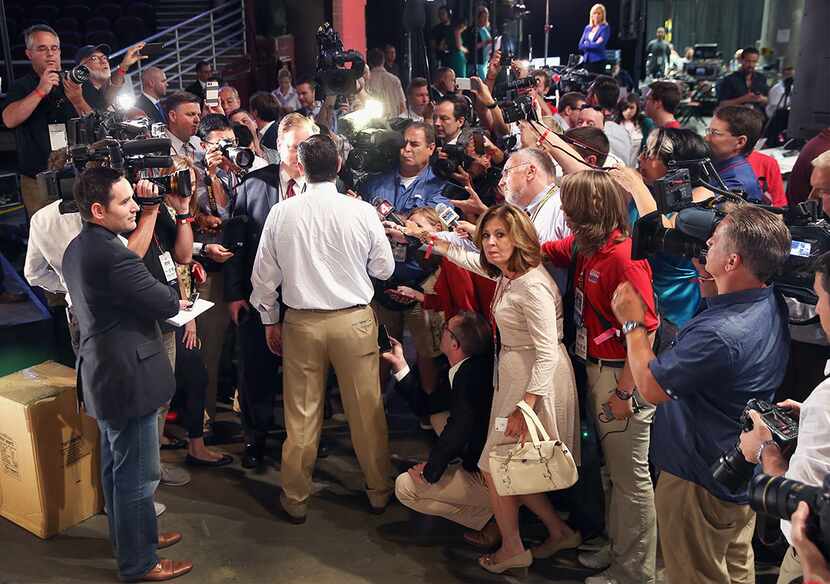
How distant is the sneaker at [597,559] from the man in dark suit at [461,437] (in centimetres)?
39

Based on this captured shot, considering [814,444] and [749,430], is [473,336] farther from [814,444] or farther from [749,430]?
[814,444]

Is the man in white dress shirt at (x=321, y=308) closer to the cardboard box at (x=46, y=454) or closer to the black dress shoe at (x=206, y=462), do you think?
the black dress shoe at (x=206, y=462)

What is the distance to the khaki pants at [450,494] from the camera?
311 centimetres

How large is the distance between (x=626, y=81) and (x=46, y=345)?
7.18 m

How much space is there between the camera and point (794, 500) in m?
1.41

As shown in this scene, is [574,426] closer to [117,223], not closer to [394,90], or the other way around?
[117,223]

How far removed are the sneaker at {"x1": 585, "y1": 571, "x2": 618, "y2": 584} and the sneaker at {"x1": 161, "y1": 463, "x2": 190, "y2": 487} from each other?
1.83 m

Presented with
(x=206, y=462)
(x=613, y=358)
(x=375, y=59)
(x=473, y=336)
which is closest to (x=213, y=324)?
(x=206, y=462)

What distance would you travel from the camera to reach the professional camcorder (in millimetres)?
1318

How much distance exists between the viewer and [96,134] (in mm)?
3115

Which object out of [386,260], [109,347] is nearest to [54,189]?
[109,347]

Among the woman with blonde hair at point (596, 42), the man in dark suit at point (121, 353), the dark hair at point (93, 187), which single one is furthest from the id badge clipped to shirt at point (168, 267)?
the woman with blonde hair at point (596, 42)

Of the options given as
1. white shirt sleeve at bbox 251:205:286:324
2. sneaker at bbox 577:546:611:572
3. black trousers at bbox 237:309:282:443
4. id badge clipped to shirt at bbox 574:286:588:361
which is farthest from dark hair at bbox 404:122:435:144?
sneaker at bbox 577:546:611:572

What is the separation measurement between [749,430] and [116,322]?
76.6 inches
